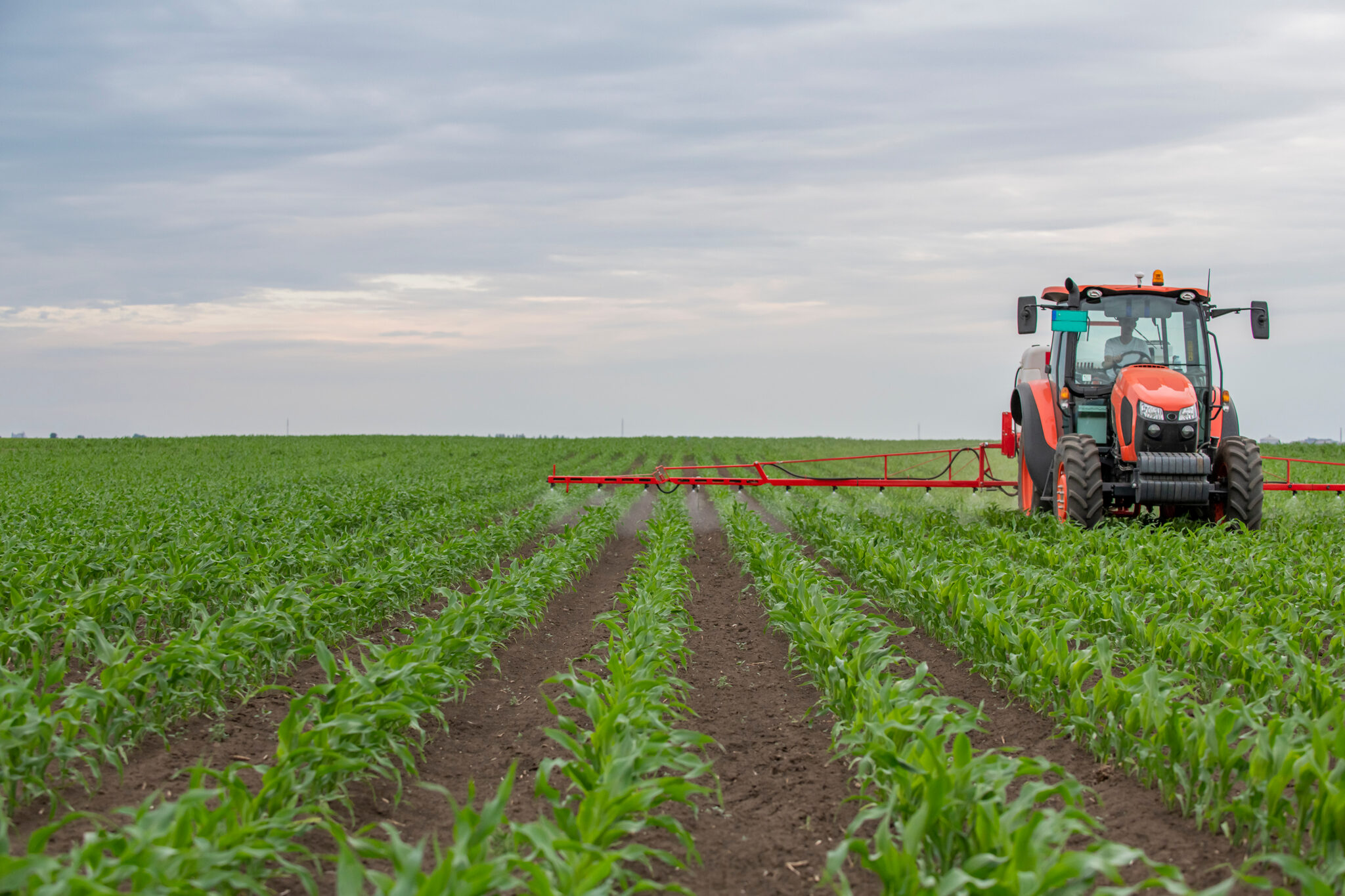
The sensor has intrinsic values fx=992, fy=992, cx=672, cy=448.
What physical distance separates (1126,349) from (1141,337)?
8.6 inches

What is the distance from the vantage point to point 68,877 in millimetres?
2773

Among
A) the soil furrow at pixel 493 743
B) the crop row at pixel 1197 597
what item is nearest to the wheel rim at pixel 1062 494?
the crop row at pixel 1197 597

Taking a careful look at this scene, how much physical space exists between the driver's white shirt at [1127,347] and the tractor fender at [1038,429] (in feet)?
2.69

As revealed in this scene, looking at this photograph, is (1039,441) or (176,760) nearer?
(176,760)

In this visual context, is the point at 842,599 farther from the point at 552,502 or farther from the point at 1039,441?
the point at 552,502

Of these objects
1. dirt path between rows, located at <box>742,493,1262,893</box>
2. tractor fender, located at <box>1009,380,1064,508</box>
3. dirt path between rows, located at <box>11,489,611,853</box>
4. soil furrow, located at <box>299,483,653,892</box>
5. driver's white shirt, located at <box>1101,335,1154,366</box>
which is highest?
driver's white shirt, located at <box>1101,335,1154,366</box>

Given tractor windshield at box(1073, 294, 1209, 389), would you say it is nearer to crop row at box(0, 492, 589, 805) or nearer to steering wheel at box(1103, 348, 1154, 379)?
steering wheel at box(1103, 348, 1154, 379)

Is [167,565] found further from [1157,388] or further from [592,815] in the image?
[1157,388]

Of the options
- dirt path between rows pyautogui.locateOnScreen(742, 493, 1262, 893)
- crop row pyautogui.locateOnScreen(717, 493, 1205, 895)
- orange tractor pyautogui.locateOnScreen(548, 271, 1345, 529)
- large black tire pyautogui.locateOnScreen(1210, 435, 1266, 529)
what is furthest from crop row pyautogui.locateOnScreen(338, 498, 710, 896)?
large black tire pyautogui.locateOnScreen(1210, 435, 1266, 529)

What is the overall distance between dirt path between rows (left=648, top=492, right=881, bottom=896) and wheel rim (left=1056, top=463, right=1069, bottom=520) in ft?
15.1

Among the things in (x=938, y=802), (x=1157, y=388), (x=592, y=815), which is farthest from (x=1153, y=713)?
(x=1157, y=388)

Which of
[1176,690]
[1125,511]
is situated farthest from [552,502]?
[1176,690]

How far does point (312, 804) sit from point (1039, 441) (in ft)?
34.0

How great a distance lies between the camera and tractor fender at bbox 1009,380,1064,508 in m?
12.3
